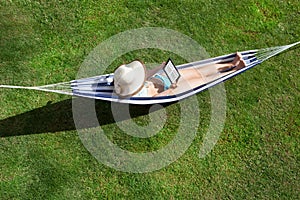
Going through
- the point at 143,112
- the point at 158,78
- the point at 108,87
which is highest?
the point at 108,87

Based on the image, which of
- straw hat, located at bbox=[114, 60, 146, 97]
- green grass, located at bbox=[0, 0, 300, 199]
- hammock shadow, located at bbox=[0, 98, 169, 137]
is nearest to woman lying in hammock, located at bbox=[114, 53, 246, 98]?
straw hat, located at bbox=[114, 60, 146, 97]

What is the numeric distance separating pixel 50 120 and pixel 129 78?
1.24 metres

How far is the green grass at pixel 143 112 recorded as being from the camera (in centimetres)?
445

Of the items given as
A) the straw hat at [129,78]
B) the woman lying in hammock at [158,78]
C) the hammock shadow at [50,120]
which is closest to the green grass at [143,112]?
the hammock shadow at [50,120]

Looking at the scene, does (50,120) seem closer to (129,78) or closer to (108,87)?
(108,87)

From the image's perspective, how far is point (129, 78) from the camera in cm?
379

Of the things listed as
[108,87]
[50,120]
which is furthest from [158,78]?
[50,120]

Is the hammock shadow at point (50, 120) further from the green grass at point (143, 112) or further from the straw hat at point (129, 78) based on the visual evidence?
the straw hat at point (129, 78)

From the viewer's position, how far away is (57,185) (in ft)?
14.4

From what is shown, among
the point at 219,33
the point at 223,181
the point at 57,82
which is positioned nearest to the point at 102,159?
the point at 57,82

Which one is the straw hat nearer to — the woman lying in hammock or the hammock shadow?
the woman lying in hammock

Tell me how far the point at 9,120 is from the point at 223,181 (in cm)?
236

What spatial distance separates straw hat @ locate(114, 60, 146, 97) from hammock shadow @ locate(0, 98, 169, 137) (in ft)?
2.42

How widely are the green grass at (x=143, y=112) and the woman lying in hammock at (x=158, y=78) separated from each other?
0.38m
